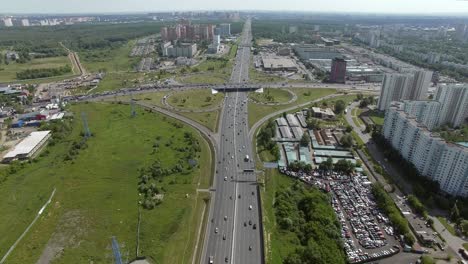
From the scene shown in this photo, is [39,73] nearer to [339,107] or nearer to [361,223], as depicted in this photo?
[339,107]

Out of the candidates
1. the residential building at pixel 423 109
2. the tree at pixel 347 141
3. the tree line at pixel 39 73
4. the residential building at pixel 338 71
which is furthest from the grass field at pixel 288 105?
the tree line at pixel 39 73

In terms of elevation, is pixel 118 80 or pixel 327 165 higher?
pixel 327 165

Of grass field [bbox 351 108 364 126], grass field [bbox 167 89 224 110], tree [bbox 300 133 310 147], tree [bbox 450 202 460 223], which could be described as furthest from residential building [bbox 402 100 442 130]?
grass field [bbox 167 89 224 110]

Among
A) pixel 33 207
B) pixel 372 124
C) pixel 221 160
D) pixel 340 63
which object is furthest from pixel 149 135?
pixel 340 63

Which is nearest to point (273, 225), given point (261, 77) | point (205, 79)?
point (205, 79)

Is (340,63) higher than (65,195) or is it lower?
higher

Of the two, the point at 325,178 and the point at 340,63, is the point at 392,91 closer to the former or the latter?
the point at 340,63
